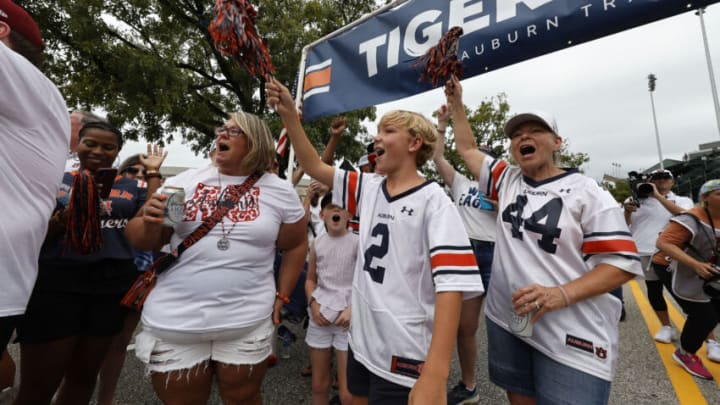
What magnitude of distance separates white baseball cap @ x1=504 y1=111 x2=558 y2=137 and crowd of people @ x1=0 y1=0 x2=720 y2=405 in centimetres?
1

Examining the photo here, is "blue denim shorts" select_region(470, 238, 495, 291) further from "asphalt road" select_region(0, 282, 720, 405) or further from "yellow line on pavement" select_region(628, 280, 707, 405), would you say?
"yellow line on pavement" select_region(628, 280, 707, 405)

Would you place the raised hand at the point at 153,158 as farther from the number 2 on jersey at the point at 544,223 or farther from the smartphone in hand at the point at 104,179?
the number 2 on jersey at the point at 544,223

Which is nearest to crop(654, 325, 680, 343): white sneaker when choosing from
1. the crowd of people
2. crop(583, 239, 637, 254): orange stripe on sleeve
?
the crowd of people

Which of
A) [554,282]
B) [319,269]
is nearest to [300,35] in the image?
[319,269]

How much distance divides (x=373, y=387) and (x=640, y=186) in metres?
5.46

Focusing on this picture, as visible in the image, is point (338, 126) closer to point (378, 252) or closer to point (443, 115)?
point (443, 115)

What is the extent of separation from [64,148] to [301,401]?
2.51 metres

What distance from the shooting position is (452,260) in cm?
134

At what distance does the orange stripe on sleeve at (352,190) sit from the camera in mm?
1881

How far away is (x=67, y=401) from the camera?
2.19 meters

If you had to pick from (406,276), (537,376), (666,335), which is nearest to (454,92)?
(406,276)

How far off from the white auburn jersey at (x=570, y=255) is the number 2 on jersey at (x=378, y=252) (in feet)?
2.25

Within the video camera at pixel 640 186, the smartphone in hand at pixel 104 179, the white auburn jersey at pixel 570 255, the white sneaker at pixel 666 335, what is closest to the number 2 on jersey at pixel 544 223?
the white auburn jersey at pixel 570 255

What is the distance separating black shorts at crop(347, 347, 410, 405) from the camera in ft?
4.61
